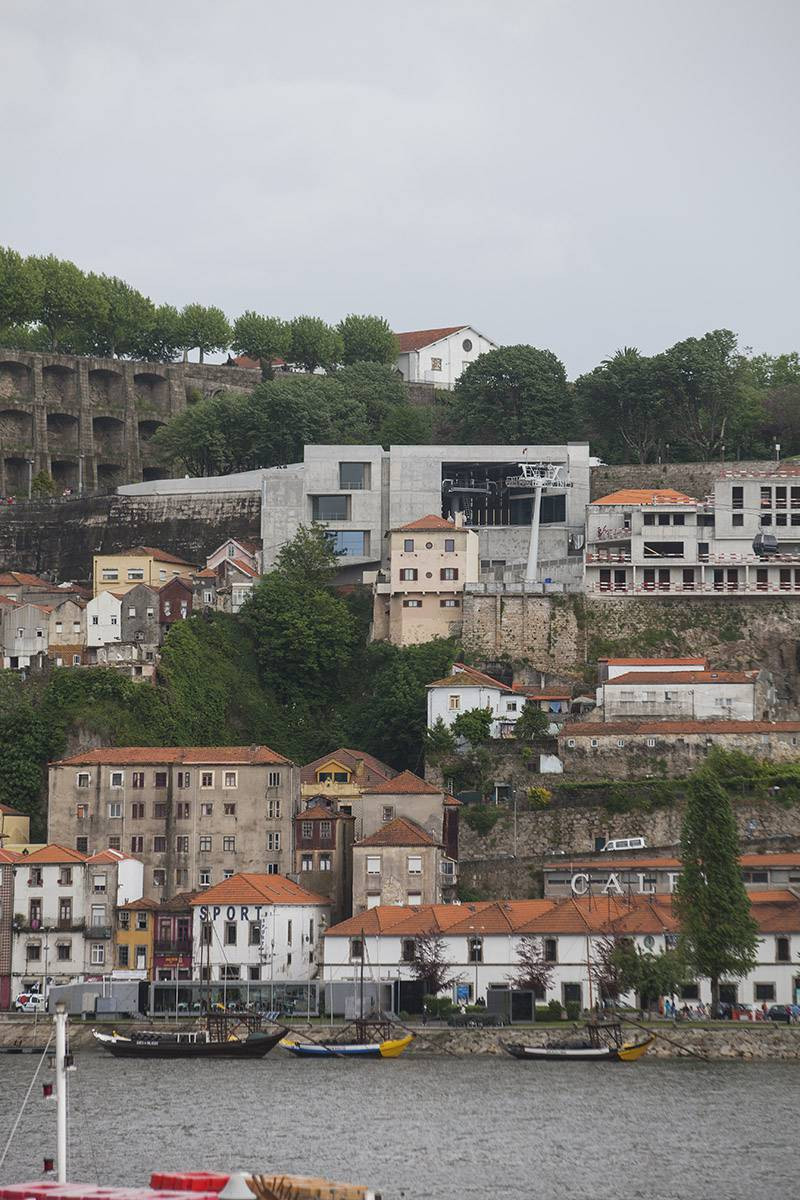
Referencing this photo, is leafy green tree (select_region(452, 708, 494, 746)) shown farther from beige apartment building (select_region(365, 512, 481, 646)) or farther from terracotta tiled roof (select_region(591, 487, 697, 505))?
terracotta tiled roof (select_region(591, 487, 697, 505))

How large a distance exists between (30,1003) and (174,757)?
46.8ft

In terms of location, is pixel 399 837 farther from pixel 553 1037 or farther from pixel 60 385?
pixel 60 385

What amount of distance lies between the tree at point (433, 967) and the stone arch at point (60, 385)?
70.1 meters

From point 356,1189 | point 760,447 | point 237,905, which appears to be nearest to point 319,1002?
point 237,905

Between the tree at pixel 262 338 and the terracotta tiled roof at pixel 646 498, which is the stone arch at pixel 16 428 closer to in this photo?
the tree at pixel 262 338

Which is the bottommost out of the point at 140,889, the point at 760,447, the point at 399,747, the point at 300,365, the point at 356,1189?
the point at 356,1189

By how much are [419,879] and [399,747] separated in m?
14.2

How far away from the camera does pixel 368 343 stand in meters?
163

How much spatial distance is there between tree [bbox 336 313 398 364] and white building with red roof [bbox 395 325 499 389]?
104 cm

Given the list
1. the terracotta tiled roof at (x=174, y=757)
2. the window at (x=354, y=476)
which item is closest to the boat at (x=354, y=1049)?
the terracotta tiled roof at (x=174, y=757)

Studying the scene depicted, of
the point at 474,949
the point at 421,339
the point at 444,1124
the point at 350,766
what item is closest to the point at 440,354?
the point at 421,339

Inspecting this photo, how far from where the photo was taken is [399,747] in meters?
110

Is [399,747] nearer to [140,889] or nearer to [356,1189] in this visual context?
[140,889]

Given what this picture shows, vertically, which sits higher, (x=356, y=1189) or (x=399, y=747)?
(x=399, y=747)
